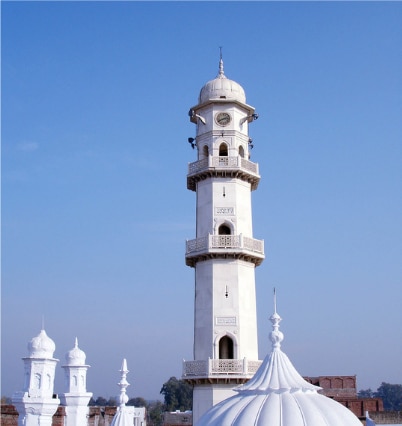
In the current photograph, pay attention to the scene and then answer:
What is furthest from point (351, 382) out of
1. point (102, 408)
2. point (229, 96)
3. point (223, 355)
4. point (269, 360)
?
point (269, 360)

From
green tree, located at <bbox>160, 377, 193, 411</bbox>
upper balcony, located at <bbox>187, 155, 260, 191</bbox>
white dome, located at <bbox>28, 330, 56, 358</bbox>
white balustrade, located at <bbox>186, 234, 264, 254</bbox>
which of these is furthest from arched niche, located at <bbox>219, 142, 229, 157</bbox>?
green tree, located at <bbox>160, 377, 193, 411</bbox>

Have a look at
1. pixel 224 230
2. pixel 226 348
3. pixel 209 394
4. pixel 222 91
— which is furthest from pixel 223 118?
pixel 209 394

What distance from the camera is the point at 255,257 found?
25.0m

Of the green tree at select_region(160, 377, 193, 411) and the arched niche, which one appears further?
the green tree at select_region(160, 377, 193, 411)

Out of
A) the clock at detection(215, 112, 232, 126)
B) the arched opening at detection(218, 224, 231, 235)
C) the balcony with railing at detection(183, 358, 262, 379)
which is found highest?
the clock at detection(215, 112, 232, 126)

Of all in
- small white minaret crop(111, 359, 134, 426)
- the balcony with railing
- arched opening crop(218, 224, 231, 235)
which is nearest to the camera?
small white minaret crop(111, 359, 134, 426)

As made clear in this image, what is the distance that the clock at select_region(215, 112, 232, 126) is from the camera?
26.6 meters

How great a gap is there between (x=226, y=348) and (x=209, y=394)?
1995mm

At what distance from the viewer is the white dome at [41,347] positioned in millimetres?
18891

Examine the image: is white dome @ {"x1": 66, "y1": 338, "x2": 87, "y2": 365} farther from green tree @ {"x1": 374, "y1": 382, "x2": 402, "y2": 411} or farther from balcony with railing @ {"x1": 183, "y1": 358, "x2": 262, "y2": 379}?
green tree @ {"x1": 374, "y1": 382, "x2": 402, "y2": 411}

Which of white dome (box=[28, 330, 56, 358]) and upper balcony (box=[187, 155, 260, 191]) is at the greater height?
upper balcony (box=[187, 155, 260, 191])

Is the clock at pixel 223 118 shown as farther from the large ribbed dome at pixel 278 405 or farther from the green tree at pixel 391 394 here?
the green tree at pixel 391 394

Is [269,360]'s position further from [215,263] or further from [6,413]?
[6,413]

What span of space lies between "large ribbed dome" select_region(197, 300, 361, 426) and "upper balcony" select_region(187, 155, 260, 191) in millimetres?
12924
